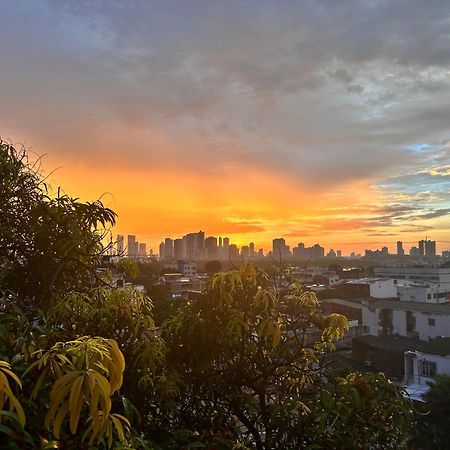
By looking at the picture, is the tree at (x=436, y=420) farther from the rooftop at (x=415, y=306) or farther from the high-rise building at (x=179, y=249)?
the high-rise building at (x=179, y=249)

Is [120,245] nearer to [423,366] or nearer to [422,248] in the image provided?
[423,366]

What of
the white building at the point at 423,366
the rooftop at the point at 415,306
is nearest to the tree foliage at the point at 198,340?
the white building at the point at 423,366

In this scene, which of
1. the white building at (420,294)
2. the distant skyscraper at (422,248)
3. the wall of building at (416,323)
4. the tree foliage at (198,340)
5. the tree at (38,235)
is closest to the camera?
the tree foliage at (198,340)

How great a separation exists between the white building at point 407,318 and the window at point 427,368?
6.50 metres

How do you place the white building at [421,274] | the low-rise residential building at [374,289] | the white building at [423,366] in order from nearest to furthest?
the white building at [423,366]
the low-rise residential building at [374,289]
the white building at [421,274]

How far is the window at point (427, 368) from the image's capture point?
14742 millimetres

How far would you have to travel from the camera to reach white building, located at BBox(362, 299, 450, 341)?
68.2 feet

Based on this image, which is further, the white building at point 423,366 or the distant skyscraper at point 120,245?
the white building at point 423,366

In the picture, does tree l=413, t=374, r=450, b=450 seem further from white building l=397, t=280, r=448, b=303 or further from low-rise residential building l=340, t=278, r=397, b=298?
low-rise residential building l=340, t=278, r=397, b=298

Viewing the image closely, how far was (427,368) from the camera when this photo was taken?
49.0 ft

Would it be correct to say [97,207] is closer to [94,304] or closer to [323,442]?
[94,304]

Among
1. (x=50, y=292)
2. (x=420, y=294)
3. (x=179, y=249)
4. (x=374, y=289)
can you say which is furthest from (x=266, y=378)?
(x=179, y=249)

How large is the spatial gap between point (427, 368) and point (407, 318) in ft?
23.8

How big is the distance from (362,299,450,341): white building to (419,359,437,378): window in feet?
21.3
